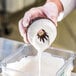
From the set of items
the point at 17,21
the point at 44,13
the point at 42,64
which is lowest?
the point at 42,64

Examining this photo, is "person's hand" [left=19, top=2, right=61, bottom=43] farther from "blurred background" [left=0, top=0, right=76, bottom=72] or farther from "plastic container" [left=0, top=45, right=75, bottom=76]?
"blurred background" [left=0, top=0, right=76, bottom=72]

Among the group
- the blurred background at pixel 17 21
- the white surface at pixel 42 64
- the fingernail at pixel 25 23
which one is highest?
the blurred background at pixel 17 21

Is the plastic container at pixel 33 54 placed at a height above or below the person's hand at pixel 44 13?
below

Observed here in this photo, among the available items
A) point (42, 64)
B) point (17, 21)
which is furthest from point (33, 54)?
point (17, 21)

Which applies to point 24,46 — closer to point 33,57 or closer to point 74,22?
point 33,57

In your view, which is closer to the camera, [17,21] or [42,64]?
[42,64]

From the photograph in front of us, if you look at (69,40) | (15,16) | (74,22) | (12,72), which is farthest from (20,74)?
(15,16)

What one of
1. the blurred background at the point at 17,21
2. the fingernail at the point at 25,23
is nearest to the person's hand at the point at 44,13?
the fingernail at the point at 25,23

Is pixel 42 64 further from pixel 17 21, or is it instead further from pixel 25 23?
pixel 17 21

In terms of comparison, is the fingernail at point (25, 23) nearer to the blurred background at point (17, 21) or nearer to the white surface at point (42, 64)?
the white surface at point (42, 64)
